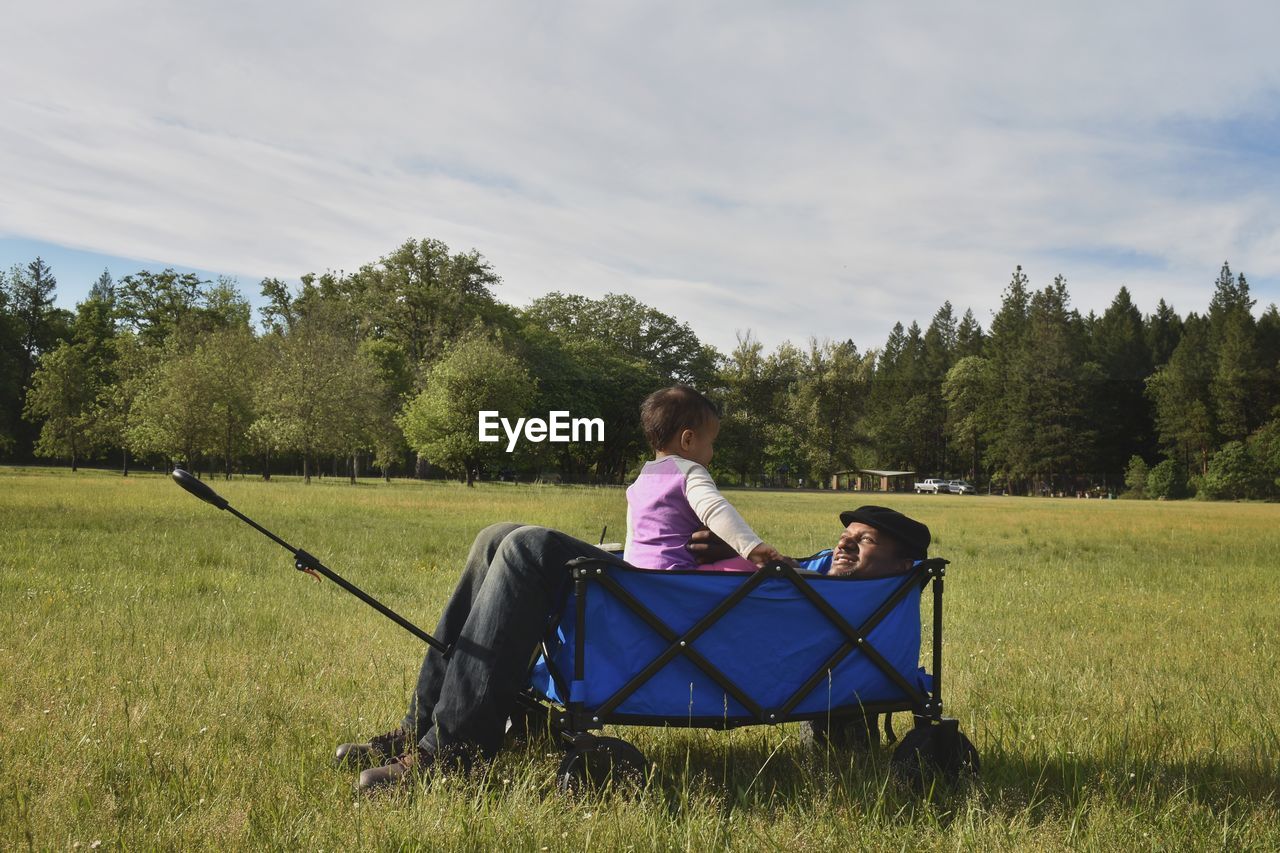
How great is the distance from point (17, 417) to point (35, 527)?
2267 inches

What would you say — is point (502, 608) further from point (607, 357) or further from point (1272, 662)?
point (607, 357)

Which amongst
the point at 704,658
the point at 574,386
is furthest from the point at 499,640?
the point at 574,386

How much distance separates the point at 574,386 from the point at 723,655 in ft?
124

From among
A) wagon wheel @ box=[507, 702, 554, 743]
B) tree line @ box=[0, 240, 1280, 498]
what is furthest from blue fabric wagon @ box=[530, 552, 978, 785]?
tree line @ box=[0, 240, 1280, 498]

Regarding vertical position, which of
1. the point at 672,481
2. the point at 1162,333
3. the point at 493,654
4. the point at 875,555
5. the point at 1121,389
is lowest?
the point at 493,654

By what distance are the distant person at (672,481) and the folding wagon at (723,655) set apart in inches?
10.0

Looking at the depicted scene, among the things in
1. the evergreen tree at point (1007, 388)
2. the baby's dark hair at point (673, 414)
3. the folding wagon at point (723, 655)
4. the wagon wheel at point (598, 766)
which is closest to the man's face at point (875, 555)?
the folding wagon at point (723, 655)

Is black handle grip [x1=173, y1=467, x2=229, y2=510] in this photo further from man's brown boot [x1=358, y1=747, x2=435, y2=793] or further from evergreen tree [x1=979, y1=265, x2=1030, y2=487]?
evergreen tree [x1=979, y1=265, x2=1030, y2=487]

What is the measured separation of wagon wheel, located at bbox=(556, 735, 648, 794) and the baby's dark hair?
3.45 feet

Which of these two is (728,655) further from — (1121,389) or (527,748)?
(1121,389)

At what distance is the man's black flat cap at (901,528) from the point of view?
11.9 ft

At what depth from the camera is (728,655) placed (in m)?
3.20

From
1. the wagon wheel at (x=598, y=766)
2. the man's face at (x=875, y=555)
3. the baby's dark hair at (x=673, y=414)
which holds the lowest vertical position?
the wagon wheel at (x=598, y=766)

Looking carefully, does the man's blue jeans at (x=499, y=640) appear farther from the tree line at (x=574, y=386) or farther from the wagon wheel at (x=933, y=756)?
the tree line at (x=574, y=386)
